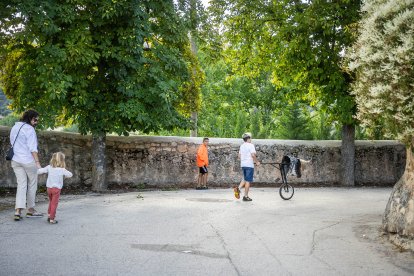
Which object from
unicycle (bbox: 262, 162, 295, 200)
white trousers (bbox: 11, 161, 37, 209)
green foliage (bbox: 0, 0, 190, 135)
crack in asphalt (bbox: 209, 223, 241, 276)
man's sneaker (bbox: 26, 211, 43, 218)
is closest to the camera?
crack in asphalt (bbox: 209, 223, 241, 276)

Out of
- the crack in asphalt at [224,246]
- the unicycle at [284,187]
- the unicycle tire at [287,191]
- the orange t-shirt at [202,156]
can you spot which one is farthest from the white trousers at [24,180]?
the orange t-shirt at [202,156]

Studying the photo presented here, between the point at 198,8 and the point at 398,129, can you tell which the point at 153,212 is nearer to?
the point at 398,129

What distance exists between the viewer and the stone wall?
16.0m

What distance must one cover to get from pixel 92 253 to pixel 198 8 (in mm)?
11758

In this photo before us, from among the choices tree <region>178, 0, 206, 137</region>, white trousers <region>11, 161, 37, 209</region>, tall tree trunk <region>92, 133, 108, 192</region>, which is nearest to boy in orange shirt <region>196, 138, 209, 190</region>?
tree <region>178, 0, 206, 137</region>

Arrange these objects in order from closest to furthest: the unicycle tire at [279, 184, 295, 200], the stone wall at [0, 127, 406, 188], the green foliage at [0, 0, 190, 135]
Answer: the green foliage at [0, 0, 190, 135], the unicycle tire at [279, 184, 295, 200], the stone wall at [0, 127, 406, 188]

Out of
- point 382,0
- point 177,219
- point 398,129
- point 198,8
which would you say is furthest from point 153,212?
point 198,8

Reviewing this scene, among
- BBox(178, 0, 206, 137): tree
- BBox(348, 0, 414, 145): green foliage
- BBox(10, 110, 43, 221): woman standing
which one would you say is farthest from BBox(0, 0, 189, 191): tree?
BBox(348, 0, 414, 145): green foliage

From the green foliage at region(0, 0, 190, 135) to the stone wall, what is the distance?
1.89 metres

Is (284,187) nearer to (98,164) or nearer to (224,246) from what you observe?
(98,164)

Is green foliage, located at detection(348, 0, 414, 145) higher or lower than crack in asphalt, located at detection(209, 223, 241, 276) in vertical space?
higher

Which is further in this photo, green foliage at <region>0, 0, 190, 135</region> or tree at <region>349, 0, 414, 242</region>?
green foliage at <region>0, 0, 190, 135</region>

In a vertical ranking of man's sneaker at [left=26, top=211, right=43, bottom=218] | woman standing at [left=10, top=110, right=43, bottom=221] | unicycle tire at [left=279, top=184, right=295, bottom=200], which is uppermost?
woman standing at [left=10, top=110, right=43, bottom=221]

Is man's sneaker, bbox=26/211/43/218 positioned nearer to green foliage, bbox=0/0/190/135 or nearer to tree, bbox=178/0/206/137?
green foliage, bbox=0/0/190/135
